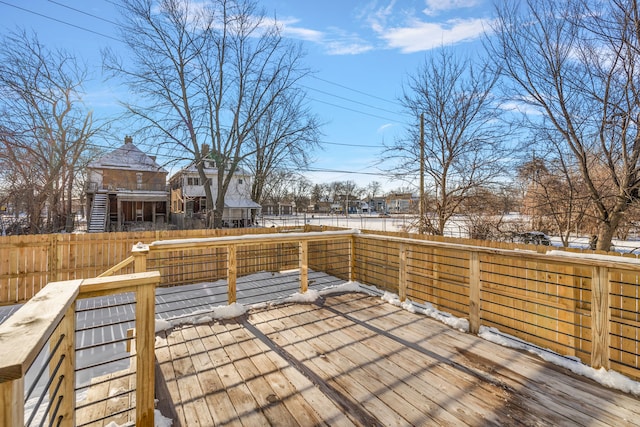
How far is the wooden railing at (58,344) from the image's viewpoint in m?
0.68

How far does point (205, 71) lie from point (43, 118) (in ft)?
18.0

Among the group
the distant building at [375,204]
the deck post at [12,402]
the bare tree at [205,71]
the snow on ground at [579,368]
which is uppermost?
the bare tree at [205,71]

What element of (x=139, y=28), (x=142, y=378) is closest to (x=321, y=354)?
(x=142, y=378)

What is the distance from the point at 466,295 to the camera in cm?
361

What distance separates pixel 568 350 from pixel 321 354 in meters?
3.18

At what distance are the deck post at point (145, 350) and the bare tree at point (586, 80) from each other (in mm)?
6135

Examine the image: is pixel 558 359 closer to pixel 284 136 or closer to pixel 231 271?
pixel 231 271

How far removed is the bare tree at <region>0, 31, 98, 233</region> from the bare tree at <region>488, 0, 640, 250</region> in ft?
36.8

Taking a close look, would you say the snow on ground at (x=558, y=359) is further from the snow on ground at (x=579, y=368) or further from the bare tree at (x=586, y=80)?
the bare tree at (x=586, y=80)

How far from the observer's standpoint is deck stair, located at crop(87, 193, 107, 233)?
17.7m

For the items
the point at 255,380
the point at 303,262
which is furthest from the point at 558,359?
the point at 303,262

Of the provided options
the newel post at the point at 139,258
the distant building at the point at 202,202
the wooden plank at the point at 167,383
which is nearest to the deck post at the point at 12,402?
the wooden plank at the point at 167,383

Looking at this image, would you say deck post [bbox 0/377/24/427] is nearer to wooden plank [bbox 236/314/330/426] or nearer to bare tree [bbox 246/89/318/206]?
wooden plank [bbox 236/314/330/426]

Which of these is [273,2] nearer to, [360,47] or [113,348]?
[360,47]
